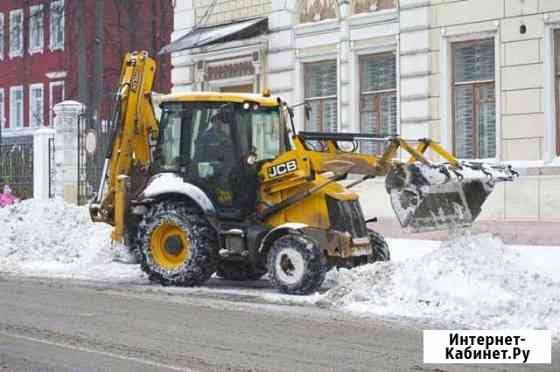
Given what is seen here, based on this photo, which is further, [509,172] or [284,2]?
[284,2]

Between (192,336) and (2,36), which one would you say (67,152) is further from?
(2,36)

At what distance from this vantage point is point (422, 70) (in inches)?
774

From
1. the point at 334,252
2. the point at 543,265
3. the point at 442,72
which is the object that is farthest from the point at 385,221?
the point at 334,252

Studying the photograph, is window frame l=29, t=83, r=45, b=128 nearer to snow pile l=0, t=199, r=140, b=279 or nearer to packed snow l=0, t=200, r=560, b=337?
snow pile l=0, t=199, r=140, b=279

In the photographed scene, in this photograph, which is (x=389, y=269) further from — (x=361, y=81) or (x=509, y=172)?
(x=361, y=81)

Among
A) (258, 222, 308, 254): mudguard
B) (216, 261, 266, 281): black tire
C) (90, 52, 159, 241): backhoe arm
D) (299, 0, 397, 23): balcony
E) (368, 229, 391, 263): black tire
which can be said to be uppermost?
(299, 0, 397, 23): balcony

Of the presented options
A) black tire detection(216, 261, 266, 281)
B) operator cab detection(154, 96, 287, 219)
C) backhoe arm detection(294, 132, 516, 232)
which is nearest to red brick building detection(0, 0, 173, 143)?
black tire detection(216, 261, 266, 281)

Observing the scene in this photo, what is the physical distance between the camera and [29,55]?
159ft

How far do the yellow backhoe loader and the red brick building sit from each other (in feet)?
81.9

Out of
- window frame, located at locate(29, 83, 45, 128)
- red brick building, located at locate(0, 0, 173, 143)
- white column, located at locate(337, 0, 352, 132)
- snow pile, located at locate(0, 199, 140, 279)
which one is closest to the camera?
snow pile, located at locate(0, 199, 140, 279)

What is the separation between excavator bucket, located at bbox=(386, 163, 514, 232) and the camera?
1238 centimetres

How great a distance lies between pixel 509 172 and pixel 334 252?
2608mm

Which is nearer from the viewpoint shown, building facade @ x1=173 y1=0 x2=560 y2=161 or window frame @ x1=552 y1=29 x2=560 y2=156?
window frame @ x1=552 y1=29 x2=560 y2=156

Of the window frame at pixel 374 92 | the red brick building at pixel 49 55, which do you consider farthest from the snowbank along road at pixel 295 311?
the red brick building at pixel 49 55
